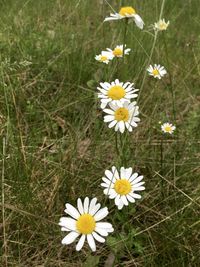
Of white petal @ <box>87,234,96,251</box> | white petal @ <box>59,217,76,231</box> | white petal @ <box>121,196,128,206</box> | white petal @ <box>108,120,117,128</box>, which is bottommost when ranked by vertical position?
white petal @ <box>87,234,96,251</box>

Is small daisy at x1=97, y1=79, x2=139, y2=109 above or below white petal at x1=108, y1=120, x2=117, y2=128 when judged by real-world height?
above

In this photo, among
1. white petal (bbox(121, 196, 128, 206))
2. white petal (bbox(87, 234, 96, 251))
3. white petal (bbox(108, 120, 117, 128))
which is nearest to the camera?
white petal (bbox(87, 234, 96, 251))

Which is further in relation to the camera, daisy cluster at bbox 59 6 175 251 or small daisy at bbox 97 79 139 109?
small daisy at bbox 97 79 139 109

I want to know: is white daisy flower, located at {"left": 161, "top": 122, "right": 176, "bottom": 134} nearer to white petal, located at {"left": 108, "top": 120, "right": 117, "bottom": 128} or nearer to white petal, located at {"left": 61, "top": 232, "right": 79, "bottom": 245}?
white petal, located at {"left": 108, "top": 120, "right": 117, "bottom": 128}

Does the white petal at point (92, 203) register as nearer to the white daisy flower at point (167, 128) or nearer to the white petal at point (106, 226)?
the white petal at point (106, 226)

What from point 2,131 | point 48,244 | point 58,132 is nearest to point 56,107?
point 58,132

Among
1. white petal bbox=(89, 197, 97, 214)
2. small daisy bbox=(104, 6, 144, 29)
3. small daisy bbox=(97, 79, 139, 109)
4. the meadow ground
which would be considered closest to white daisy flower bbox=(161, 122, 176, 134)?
the meadow ground

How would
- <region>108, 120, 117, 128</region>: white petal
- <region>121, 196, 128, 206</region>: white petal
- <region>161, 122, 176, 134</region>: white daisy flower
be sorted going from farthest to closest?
<region>161, 122, 176, 134</region>: white daisy flower < <region>108, 120, 117, 128</region>: white petal < <region>121, 196, 128, 206</region>: white petal
